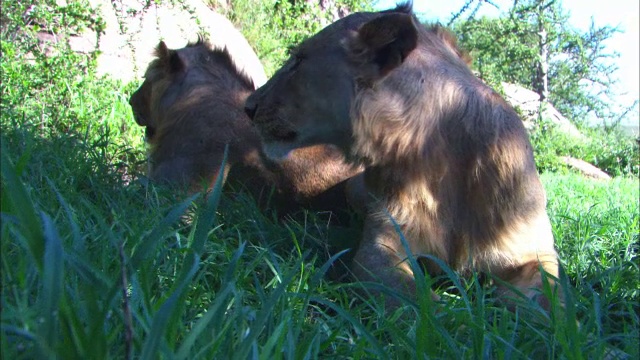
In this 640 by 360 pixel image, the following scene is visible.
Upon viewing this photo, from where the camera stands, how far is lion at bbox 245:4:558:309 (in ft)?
10.0

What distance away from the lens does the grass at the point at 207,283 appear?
4.70 feet

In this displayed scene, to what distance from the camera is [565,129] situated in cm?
1245

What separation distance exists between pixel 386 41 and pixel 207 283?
1.31 m

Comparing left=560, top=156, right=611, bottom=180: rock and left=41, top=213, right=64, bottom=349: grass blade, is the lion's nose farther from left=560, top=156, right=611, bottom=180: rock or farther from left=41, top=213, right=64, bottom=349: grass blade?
left=560, top=156, right=611, bottom=180: rock

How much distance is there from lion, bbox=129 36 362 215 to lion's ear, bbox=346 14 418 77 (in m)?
0.79

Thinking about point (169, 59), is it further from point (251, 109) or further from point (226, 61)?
point (251, 109)

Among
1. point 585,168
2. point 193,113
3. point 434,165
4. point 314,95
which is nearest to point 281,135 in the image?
point 314,95

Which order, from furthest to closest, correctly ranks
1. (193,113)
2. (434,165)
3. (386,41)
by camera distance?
(193,113) → (386,41) → (434,165)

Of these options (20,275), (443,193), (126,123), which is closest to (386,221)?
(443,193)

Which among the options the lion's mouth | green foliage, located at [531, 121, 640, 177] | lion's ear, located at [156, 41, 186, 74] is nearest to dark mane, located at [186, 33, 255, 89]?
lion's ear, located at [156, 41, 186, 74]

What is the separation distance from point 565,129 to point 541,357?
10.9 metres

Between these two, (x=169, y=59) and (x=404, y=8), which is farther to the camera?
(x=169, y=59)

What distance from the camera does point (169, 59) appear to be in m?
5.04

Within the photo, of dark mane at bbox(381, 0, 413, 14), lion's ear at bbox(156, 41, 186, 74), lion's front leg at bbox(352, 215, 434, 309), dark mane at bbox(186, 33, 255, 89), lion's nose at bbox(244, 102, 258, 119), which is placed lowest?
lion's front leg at bbox(352, 215, 434, 309)
